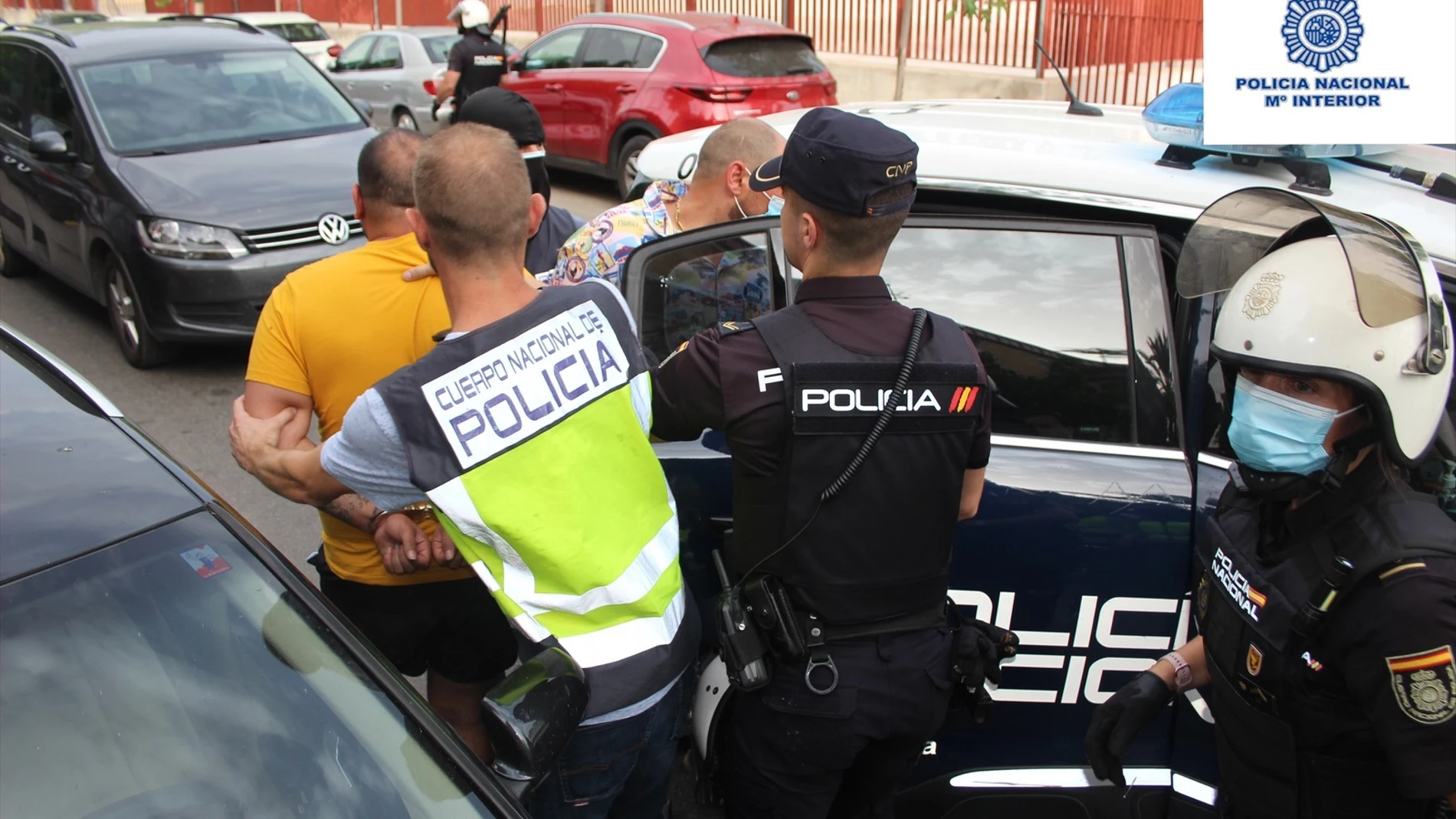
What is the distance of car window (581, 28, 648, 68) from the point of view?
10102mm

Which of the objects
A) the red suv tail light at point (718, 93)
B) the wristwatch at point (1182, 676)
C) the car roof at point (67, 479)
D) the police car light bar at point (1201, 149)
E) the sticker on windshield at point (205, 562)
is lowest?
the wristwatch at point (1182, 676)

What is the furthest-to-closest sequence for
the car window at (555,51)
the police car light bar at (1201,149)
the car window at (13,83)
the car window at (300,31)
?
the car window at (300,31) < the car window at (555,51) < the car window at (13,83) < the police car light bar at (1201,149)

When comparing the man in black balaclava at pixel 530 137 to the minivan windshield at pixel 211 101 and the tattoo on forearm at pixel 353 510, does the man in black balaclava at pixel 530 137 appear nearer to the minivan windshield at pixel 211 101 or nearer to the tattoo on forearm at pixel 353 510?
the tattoo on forearm at pixel 353 510

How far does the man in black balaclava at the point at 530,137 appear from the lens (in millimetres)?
3691

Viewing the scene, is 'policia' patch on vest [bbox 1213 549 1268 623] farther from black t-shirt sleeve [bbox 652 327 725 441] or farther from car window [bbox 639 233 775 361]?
car window [bbox 639 233 775 361]

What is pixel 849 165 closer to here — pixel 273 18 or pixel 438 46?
pixel 438 46

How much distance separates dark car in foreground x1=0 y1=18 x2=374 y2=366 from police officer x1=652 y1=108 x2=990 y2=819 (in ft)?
14.5

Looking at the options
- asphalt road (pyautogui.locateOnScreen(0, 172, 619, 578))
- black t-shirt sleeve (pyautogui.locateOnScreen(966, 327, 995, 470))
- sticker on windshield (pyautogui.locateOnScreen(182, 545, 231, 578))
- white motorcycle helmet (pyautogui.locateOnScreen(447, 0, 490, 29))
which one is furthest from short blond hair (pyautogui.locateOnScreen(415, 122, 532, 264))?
white motorcycle helmet (pyautogui.locateOnScreen(447, 0, 490, 29))

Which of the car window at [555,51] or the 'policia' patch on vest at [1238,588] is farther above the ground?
the car window at [555,51]

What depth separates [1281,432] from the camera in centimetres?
169

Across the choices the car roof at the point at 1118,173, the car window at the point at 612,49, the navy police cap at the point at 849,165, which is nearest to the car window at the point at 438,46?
the car window at the point at 612,49

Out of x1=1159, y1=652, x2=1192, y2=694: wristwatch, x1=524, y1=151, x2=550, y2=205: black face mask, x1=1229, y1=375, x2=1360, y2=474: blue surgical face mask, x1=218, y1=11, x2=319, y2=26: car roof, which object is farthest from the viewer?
x1=218, y1=11, x2=319, y2=26: car roof

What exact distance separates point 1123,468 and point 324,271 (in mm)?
1702

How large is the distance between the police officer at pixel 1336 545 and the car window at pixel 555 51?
9805 mm
